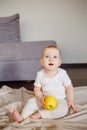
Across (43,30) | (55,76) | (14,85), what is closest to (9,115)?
(55,76)

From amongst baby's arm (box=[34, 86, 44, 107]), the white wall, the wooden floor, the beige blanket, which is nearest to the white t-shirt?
baby's arm (box=[34, 86, 44, 107])

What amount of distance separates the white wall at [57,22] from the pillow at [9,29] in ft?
1.39

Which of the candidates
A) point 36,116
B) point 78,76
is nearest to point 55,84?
point 36,116

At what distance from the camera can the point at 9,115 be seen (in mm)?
1375

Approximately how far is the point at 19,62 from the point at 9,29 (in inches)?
26.6

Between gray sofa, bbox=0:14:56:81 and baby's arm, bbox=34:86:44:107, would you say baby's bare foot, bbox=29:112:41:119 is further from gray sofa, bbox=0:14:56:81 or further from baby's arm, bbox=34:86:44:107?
gray sofa, bbox=0:14:56:81

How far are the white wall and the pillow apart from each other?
424 mm

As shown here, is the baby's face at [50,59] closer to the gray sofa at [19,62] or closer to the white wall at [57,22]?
the gray sofa at [19,62]

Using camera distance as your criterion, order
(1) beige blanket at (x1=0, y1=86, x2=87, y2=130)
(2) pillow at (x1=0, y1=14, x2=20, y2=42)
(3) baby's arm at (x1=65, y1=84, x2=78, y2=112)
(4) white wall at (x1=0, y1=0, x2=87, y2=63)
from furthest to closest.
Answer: (4) white wall at (x1=0, y1=0, x2=87, y2=63) → (2) pillow at (x1=0, y1=14, x2=20, y2=42) → (3) baby's arm at (x1=65, y1=84, x2=78, y2=112) → (1) beige blanket at (x1=0, y1=86, x2=87, y2=130)

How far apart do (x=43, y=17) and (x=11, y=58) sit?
1.17 meters

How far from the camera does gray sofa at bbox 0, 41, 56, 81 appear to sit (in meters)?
2.58

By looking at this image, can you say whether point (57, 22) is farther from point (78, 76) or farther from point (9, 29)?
point (78, 76)

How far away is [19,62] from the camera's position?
8.51 ft

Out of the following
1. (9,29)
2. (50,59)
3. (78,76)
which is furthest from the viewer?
(9,29)
